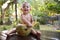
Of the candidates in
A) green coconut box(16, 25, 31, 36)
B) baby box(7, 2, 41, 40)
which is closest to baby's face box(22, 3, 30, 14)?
baby box(7, 2, 41, 40)

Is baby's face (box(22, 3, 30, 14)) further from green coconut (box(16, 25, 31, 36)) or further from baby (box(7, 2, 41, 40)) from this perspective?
green coconut (box(16, 25, 31, 36))

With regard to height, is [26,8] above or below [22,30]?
above

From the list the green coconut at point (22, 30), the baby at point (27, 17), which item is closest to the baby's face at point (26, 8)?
the baby at point (27, 17)

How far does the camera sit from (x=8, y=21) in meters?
1.09

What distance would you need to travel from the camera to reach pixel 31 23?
1002 millimetres

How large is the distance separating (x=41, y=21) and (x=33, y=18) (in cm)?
7

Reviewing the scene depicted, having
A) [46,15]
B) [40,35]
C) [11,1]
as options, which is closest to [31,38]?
[40,35]

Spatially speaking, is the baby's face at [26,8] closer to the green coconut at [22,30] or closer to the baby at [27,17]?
the baby at [27,17]

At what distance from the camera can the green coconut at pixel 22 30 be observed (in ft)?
3.21

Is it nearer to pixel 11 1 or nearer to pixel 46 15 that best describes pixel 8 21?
pixel 11 1

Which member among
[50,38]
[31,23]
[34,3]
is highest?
[34,3]

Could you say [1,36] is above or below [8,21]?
below

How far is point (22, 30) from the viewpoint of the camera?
3.22 feet

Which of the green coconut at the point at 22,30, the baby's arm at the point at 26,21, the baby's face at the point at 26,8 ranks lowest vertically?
the green coconut at the point at 22,30
